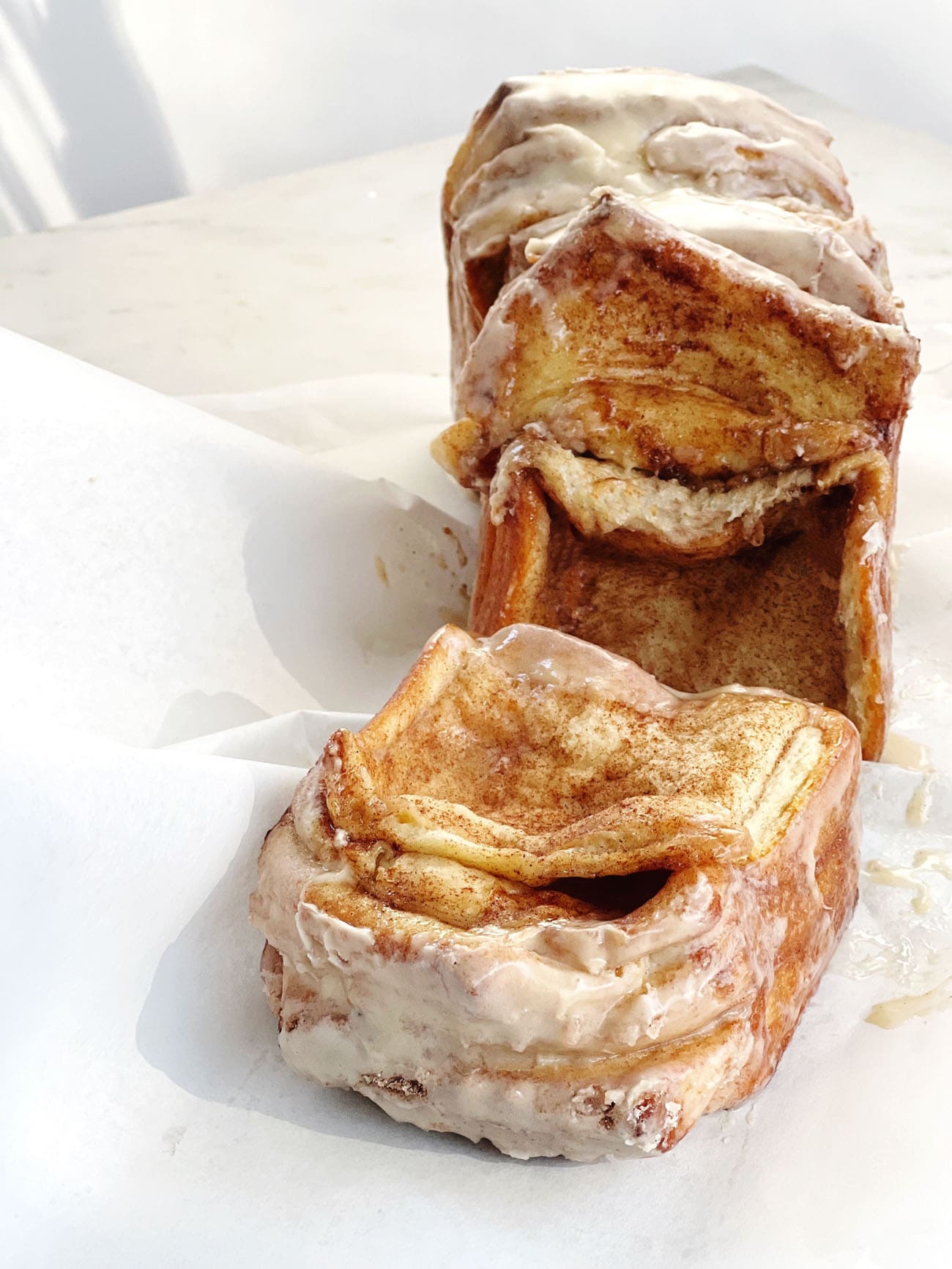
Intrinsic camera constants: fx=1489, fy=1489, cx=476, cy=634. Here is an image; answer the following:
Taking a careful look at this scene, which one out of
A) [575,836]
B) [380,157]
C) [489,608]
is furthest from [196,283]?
[575,836]

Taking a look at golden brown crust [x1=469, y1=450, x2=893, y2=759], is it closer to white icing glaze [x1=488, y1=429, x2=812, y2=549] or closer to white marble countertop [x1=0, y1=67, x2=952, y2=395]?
white icing glaze [x1=488, y1=429, x2=812, y2=549]

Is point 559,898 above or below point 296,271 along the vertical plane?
above

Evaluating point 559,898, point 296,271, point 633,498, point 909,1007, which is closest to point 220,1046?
point 559,898

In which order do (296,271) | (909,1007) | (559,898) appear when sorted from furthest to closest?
1. (296,271)
2. (909,1007)
3. (559,898)

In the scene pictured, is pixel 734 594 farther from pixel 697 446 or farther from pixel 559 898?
pixel 559 898

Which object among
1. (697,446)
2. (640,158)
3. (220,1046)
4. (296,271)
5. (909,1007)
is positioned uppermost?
(640,158)

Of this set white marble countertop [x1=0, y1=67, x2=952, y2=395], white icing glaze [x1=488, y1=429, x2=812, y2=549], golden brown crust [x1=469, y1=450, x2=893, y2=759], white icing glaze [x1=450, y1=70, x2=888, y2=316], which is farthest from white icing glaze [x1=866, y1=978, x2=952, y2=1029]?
white marble countertop [x1=0, y1=67, x2=952, y2=395]

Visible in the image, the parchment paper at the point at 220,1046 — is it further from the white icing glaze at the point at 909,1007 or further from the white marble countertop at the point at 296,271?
the white marble countertop at the point at 296,271
